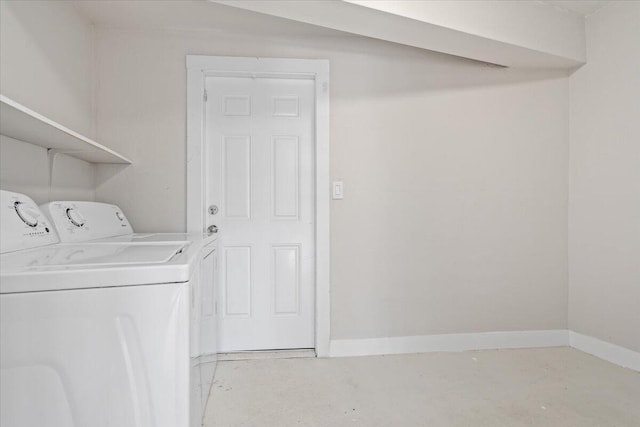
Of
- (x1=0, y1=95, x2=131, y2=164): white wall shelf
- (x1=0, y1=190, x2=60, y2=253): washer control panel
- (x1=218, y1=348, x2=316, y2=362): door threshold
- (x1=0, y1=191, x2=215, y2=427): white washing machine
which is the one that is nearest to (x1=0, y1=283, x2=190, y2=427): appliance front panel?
(x1=0, y1=191, x2=215, y2=427): white washing machine

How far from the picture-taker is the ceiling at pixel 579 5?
2.25 metres

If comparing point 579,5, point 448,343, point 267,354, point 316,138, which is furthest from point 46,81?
point 579,5

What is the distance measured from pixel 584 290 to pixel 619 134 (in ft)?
3.54

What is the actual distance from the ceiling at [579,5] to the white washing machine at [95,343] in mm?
2761

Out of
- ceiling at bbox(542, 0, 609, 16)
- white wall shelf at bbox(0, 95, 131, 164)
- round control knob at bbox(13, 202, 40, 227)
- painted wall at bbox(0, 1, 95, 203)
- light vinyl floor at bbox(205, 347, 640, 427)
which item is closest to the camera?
white wall shelf at bbox(0, 95, 131, 164)

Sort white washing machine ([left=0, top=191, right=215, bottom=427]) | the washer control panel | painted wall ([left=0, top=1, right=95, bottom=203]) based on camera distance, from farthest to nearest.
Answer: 1. painted wall ([left=0, top=1, right=95, bottom=203])
2. the washer control panel
3. white washing machine ([left=0, top=191, right=215, bottom=427])

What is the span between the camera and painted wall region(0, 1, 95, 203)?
149 centimetres

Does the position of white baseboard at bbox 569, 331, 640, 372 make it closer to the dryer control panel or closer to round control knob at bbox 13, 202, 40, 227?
the dryer control panel

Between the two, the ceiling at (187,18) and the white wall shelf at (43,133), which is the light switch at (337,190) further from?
the white wall shelf at (43,133)

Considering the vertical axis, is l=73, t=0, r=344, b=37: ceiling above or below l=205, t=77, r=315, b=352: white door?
above

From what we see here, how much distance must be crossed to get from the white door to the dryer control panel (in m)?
0.55

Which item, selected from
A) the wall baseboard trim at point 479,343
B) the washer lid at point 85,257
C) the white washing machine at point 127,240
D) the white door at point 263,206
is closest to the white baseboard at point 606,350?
the wall baseboard trim at point 479,343

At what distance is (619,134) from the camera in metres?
2.24

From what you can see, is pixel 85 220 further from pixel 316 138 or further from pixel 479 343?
pixel 479 343
